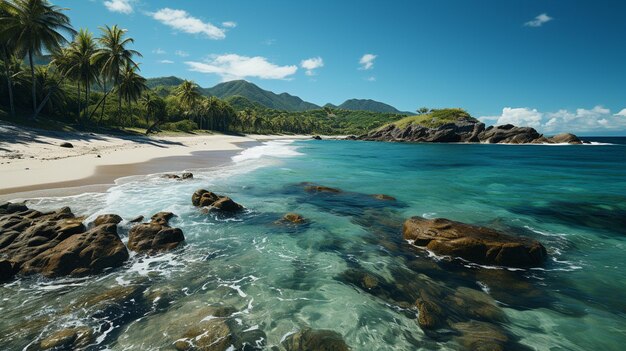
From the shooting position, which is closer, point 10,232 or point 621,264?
point 10,232

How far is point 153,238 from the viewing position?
10344 mm

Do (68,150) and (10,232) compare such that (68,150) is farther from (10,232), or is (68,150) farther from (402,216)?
(402,216)

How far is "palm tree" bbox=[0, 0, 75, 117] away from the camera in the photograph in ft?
118

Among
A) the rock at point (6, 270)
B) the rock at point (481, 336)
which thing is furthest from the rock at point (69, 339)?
the rock at point (481, 336)

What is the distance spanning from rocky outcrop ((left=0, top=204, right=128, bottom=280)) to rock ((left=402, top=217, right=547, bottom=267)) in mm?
10385

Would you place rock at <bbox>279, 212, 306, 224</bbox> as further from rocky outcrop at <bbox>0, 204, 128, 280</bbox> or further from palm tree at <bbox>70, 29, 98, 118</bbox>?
palm tree at <bbox>70, 29, 98, 118</bbox>

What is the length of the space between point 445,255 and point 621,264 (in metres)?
6.25

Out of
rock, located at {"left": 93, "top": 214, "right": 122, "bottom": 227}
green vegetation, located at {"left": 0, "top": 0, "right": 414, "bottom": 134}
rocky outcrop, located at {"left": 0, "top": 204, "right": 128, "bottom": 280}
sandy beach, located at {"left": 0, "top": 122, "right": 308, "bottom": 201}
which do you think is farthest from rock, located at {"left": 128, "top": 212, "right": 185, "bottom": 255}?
green vegetation, located at {"left": 0, "top": 0, "right": 414, "bottom": 134}

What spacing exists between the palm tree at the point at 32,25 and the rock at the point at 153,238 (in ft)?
138

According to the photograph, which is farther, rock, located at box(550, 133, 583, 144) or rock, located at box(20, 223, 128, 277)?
rock, located at box(550, 133, 583, 144)

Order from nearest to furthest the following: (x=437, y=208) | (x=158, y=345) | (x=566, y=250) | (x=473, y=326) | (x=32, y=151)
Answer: (x=158, y=345) < (x=473, y=326) < (x=566, y=250) < (x=437, y=208) < (x=32, y=151)

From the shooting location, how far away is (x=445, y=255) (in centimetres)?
1043

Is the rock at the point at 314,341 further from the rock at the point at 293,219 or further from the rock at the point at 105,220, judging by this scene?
the rock at the point at 105,220

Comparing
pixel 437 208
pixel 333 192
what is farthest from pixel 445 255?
pixel 333 192
